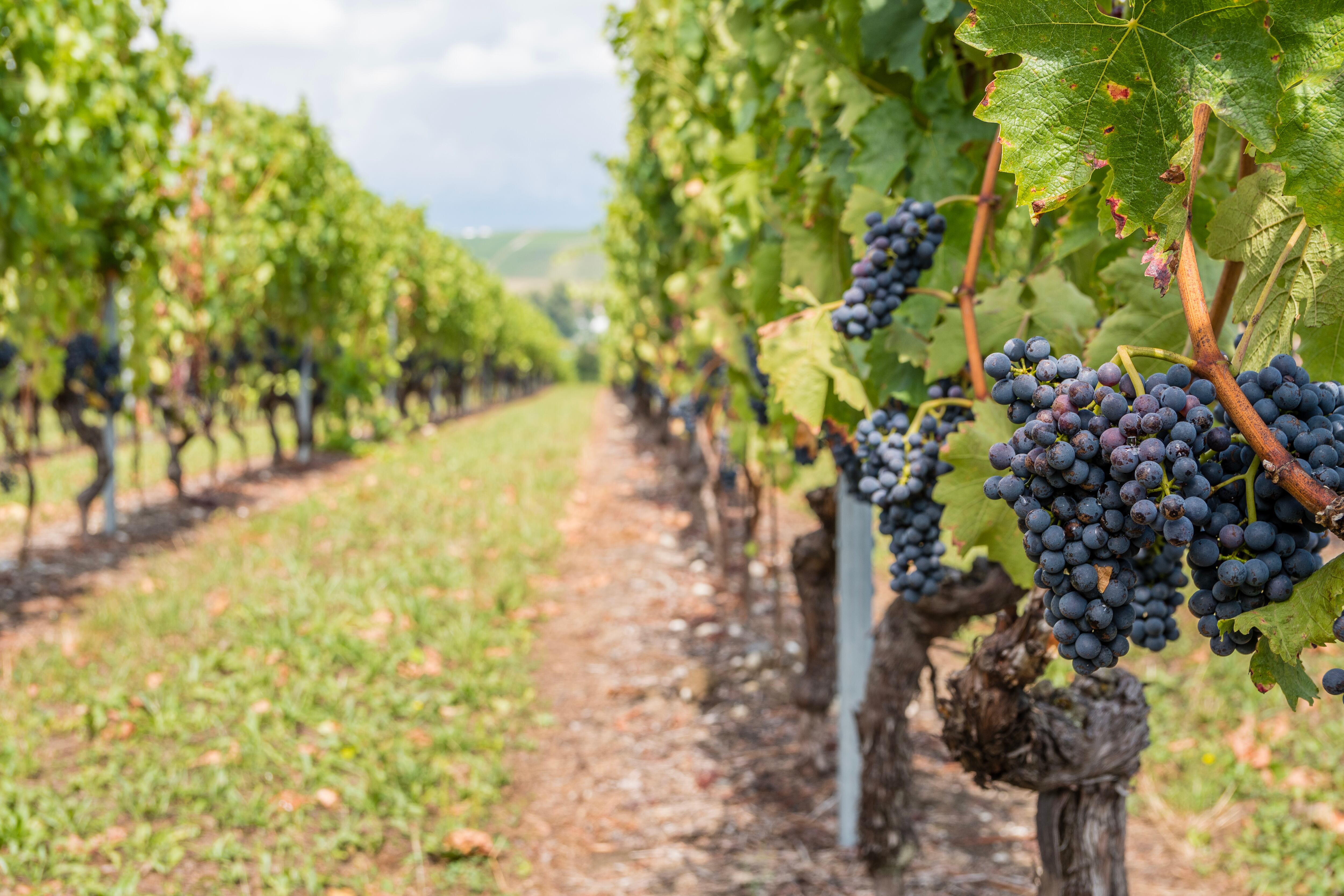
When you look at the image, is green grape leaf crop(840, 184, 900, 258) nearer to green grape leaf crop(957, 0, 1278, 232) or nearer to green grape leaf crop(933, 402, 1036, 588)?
green grape leaf crop(933, 402, 1036, 588)

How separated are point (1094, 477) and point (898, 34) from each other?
1.63 metres

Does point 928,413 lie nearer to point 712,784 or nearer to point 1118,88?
point 1118,88

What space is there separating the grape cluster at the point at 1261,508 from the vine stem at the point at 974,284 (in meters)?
0.67

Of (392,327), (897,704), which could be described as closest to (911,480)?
(897,704)

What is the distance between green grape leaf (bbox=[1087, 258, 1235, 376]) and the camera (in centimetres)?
149

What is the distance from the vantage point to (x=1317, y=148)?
0.95m

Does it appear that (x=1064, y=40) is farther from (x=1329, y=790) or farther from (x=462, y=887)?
(x=1329, y=790)

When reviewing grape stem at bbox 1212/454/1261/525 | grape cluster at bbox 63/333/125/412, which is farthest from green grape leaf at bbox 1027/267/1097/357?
grape cluster at bbox 63/333/125/412

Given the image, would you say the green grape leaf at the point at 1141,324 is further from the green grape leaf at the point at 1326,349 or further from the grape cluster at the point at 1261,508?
the grape cluster at the point at 1261,508

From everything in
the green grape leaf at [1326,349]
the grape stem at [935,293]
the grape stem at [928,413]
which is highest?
the grape stem at [935,293]

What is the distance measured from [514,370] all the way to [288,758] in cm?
3976

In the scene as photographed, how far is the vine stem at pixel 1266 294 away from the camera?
1.10m

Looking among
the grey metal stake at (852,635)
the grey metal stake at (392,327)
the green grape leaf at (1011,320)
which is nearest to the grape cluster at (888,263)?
the green grape leaf at (1011,320)

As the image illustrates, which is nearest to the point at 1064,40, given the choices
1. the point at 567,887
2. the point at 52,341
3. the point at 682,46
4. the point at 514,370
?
the point at 567,887
